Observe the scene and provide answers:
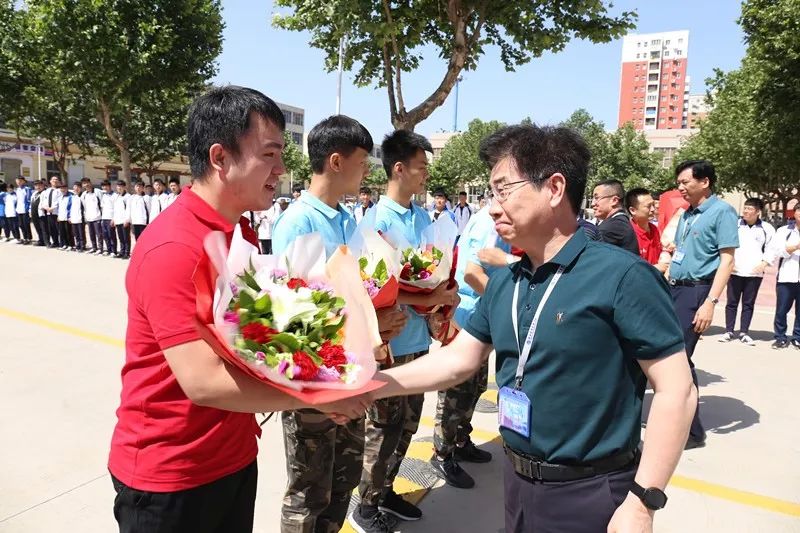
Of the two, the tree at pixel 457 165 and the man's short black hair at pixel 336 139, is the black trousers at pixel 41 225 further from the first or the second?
the tree at pixel 457 165

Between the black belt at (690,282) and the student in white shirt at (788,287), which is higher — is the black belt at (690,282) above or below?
above

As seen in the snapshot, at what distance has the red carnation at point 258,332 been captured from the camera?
140 centimetres

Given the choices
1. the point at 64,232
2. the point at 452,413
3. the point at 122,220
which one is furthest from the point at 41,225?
the point at 452,413

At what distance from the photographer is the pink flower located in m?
1.37

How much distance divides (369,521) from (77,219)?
14.4 m

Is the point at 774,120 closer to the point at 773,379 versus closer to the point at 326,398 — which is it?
the point at 773,379

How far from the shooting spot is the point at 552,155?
1.72 m

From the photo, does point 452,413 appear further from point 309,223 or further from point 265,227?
point 265,227

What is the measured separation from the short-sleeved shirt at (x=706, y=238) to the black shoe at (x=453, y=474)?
95.5 inches

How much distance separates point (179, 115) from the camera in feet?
93.3

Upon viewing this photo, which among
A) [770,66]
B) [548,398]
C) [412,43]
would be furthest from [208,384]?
[770,66]

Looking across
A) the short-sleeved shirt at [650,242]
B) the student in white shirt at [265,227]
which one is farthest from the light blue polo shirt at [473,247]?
the student in white shirt at [265,227]

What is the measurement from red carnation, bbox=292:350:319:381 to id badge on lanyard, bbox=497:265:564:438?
26.0 inches

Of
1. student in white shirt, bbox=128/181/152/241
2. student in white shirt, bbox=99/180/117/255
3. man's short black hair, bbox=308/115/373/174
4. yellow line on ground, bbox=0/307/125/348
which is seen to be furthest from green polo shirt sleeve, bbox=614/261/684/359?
student in white shirt, bbox=99/180/117/255
